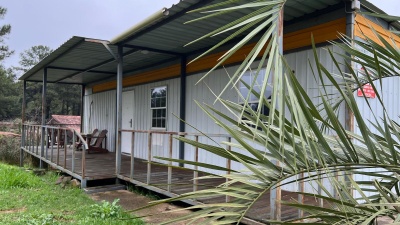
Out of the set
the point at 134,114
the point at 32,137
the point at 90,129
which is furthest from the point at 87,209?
the point at 90,129

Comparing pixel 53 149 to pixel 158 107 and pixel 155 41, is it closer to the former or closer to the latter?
pixel 158 107

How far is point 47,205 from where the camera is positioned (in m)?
4.82

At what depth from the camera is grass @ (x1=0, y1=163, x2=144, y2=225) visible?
13.1 ft

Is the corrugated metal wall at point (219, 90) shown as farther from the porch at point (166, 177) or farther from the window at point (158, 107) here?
the window at point (158, 107)

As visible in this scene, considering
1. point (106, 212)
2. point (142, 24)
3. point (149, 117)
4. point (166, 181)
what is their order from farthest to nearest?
point (149, 117), point (166, 181), point (142, 24), point (106, 212)

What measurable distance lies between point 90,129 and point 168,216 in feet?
30.5

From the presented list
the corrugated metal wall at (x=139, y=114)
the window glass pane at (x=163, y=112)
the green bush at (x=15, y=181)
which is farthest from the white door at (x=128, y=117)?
the green bush at (x=15, y=181)

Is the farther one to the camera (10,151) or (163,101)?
(10,151)

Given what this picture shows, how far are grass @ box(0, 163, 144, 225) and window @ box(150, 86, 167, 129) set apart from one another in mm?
2822

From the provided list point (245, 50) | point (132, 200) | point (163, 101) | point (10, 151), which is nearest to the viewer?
point (132, 200)

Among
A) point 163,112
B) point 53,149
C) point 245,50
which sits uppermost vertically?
point 245,50

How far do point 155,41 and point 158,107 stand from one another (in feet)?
8.34

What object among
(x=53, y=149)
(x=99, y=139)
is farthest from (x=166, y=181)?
(x=53, y=149)

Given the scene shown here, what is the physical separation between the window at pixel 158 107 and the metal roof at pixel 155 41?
733mm
